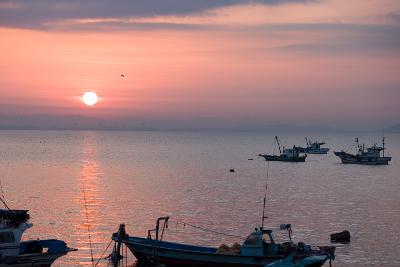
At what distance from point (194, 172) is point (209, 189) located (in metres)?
41.9

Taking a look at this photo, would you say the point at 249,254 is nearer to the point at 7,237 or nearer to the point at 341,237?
the point at 7,237

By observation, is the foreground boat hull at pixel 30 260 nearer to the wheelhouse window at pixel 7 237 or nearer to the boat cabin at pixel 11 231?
the boat cabin at pixel 11 231

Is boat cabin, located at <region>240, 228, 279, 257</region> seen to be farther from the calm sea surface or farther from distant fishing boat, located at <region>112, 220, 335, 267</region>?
the calm sea surface

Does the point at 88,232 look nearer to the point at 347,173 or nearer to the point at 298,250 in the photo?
the point at 298,250

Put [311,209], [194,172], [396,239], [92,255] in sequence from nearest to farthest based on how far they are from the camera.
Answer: [92,255] < [396,239] < [311,209] < [194,172]

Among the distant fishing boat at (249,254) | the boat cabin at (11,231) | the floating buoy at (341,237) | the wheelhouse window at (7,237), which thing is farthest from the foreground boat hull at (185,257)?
the floating buoy at (341,237)

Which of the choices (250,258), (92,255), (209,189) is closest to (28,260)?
(92,255)

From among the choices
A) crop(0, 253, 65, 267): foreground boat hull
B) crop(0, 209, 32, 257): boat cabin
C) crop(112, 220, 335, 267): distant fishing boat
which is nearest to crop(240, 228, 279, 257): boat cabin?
crop(112, 220, 335, 267): distant fishing boat

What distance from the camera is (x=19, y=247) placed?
42844 mm

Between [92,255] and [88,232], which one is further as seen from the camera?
[88,232]

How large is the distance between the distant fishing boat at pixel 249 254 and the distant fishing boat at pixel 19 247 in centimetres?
435

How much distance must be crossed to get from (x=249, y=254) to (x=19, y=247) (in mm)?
14593

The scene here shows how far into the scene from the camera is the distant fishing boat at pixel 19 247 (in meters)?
42.0

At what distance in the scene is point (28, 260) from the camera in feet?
141
